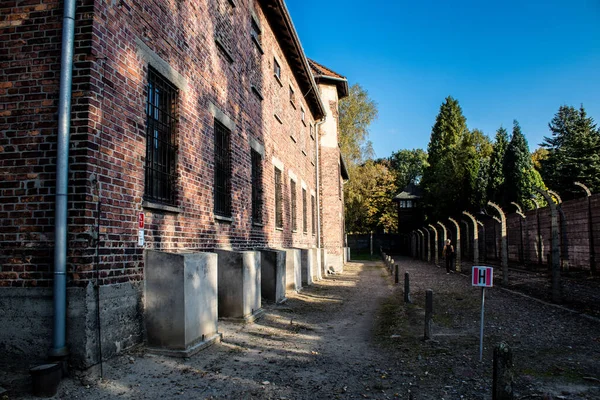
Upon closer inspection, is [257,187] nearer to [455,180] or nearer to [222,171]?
[222,171]

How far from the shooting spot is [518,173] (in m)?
36.2

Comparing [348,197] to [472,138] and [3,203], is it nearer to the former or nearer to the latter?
[472,138]

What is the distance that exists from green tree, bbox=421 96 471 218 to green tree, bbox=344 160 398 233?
5852mm

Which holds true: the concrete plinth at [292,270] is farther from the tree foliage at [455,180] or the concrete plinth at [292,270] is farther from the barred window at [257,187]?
the tree foliage at [455,180]

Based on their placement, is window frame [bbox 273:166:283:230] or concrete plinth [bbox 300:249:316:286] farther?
concrete plinth [bbox 300:249:316:286]

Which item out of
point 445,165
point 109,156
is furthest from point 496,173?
point 109,156

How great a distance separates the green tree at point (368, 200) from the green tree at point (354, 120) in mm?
1739

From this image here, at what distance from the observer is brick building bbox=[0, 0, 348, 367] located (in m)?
4.44

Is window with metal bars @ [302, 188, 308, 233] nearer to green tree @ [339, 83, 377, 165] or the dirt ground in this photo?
the dirt ground

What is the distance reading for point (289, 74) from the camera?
52.8 ft

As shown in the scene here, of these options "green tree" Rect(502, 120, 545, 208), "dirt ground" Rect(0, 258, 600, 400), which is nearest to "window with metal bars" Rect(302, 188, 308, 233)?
"dirt ground" Rect(0, 258, 600, 400)

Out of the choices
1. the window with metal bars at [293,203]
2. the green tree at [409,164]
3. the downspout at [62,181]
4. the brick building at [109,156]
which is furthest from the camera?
the green tree at [409,164]

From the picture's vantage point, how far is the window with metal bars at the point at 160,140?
6.08 m

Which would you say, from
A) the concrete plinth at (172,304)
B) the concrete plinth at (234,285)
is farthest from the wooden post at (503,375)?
the concrete plinth at (234,285)
